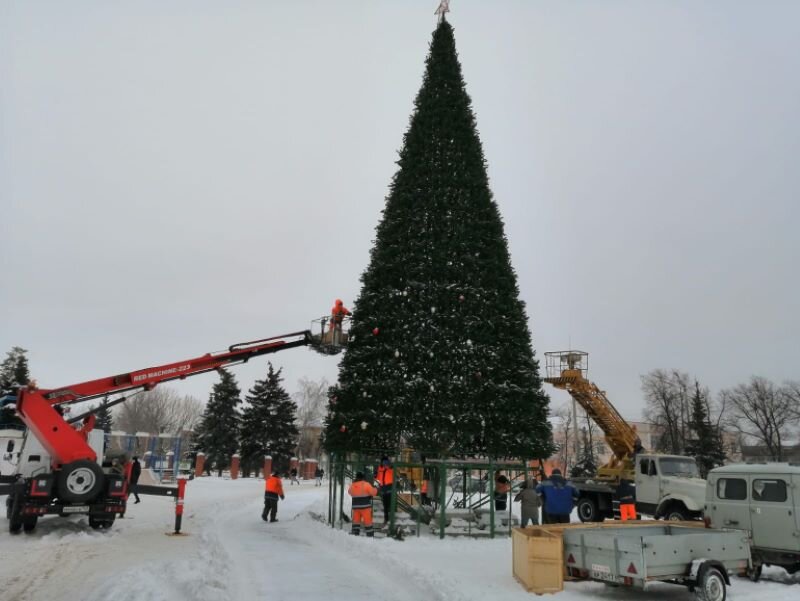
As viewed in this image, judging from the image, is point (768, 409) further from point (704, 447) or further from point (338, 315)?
point (338, 315)

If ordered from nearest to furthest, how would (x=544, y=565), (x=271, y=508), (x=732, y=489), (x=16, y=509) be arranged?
(x=544, y=565), (x=732, y=489), (x=16, y=509), (x=271, y=508)

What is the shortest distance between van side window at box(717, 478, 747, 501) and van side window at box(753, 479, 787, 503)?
208 mm

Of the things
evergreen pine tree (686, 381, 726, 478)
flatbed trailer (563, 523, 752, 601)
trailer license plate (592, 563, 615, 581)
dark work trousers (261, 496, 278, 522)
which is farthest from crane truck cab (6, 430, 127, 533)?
evergreen pine tree (686, 381, 726, 478)

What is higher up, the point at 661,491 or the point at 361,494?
the point at 361,494

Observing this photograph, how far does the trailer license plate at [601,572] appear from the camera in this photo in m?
8.05

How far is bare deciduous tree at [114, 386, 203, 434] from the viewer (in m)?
93.5

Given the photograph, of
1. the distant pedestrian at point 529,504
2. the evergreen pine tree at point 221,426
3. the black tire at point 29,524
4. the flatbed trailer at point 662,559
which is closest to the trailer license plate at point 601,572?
the flatbed trailer at point 662,559

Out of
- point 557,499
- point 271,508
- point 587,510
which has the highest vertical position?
point 557,499

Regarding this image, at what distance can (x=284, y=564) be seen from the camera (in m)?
10.3

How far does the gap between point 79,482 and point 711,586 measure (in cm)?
1336

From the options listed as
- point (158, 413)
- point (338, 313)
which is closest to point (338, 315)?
point (338, 313)

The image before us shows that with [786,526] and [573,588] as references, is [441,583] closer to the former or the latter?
[573,588]

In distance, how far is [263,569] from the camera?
32.2ft

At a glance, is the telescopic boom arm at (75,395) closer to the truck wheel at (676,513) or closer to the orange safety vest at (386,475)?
the orange safety vest at (386,475)
